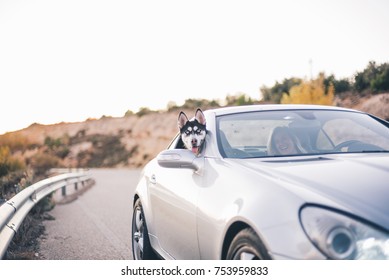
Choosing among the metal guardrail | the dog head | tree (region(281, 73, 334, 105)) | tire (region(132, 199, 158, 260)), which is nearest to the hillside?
tree (region(281, 73, 334, 105))

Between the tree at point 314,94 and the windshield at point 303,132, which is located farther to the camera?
the tree at point 314,94

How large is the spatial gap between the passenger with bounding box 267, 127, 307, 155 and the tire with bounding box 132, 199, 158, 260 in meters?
1.69

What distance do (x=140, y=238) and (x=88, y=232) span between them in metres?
3.45

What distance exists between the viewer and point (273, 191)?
306 cm

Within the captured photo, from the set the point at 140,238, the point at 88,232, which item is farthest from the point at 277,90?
the point at 140,238

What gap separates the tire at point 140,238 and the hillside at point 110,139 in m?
52.3

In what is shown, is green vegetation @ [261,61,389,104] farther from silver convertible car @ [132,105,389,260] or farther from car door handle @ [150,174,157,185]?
car door handle @ [150,174,157,185]

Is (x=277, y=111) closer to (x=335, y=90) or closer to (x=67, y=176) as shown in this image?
(x=67, y=176)

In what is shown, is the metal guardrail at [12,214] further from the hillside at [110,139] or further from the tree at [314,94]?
the hillside at [110,139]

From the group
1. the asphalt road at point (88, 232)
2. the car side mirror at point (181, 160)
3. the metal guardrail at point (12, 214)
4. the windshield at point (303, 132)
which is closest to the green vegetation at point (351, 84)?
the asphalt road at point (88, 232)

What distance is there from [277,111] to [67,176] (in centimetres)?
1236

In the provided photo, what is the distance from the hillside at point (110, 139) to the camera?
65.8m
